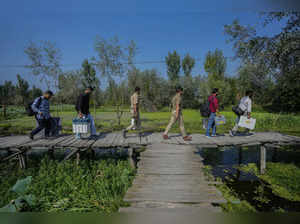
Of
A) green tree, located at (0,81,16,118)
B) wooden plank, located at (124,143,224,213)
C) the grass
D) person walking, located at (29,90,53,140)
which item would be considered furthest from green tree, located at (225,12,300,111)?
green tree, located at (0,81,16,118)

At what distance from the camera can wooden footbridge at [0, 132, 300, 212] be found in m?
2.39

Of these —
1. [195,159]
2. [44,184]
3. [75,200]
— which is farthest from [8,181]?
[195,159]

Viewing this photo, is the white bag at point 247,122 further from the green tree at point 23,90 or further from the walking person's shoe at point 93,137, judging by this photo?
the green tree at point 23,90

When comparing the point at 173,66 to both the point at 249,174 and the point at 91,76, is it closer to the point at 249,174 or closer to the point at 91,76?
the point at 91,76

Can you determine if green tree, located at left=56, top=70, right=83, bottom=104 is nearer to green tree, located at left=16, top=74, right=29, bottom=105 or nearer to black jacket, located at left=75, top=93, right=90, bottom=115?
green tree, located at left=16, top=74, right=29, bottom=105

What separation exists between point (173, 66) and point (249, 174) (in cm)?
2438

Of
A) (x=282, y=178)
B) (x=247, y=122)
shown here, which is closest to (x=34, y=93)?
(x=247, y=122)

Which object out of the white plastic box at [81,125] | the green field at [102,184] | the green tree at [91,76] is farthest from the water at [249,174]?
the green tree at [91,76]

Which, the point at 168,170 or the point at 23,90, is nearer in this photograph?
the point at 168,170

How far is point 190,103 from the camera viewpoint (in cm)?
2181

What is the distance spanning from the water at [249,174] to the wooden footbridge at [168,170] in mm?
1057

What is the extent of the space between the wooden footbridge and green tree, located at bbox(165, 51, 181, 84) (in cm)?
2252

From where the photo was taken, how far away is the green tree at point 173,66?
27809 millimetres

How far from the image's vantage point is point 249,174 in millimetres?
5945
